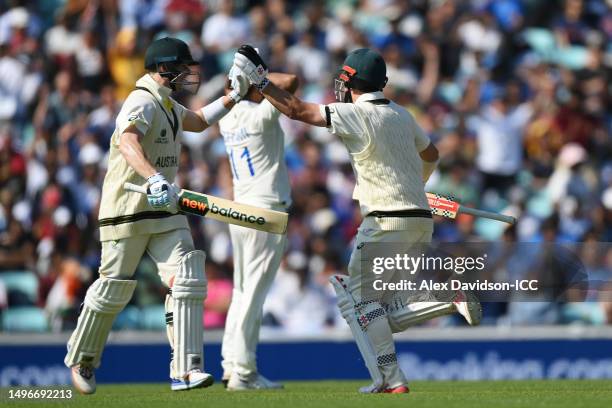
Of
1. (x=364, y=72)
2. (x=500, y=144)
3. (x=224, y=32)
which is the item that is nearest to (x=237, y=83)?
(x=364, y=72)

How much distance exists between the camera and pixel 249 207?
8.20 metres

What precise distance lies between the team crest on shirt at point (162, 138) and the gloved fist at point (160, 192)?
0.70 metres

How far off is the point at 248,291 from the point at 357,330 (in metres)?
1.62

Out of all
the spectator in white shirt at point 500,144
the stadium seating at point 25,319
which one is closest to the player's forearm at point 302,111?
the stadium seating at point 25,319

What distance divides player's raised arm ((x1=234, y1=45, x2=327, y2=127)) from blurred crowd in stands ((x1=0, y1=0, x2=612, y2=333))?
5568 mm

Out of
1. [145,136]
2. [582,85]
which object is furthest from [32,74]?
[145,136]

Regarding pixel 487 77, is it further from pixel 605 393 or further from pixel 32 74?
pixel 605 393

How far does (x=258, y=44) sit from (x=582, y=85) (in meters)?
4.37

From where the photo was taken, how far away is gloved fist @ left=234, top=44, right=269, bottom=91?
8.01m

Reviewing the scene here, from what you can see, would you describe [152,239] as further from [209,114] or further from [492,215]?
[492,215]

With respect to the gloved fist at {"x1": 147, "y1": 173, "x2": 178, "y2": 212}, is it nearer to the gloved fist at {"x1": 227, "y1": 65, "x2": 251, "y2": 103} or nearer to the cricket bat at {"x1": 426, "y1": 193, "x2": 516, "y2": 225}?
the gloved fist at {"x1": 227, "y1": 65, "x2": 251, "y2": 103}

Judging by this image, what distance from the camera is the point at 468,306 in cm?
819

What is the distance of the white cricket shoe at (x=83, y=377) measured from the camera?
28.8 ft

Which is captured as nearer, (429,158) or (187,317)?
(187,317)
